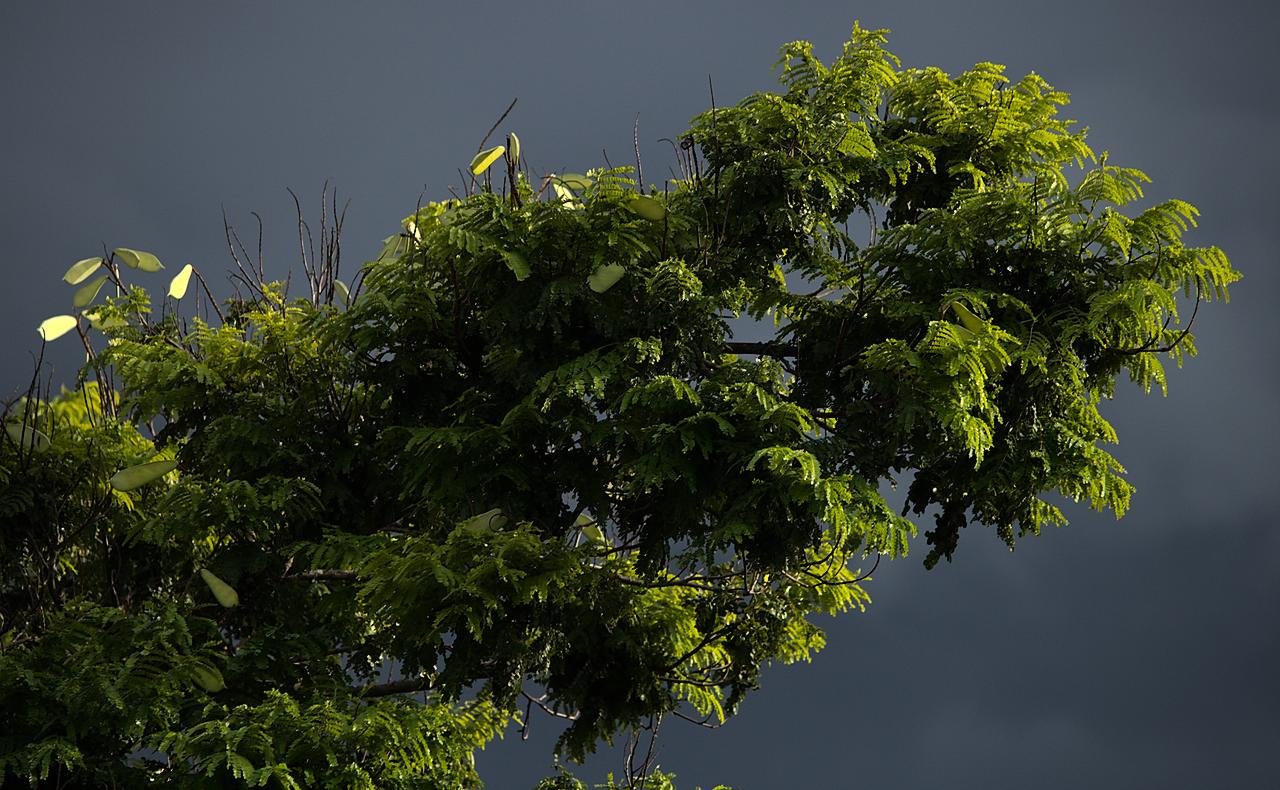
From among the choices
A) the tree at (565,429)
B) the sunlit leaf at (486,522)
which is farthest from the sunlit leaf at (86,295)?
the sunlit leaf at (486,522)

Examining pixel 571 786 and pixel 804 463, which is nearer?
pixel 804 463

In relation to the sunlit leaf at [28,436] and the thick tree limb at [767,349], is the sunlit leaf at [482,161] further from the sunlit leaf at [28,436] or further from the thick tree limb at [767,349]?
the sunlit leaf at [28,436]

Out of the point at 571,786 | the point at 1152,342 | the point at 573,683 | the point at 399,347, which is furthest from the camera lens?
the point at 571,786

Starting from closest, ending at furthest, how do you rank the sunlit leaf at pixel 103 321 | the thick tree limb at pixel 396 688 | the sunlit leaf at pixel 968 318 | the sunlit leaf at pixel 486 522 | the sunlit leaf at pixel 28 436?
the sunlit leaf at pixel 968 318 → the sunlit leaf at pixel 486 522 → the sunlit leaf at pixel 28 436 → the sunlit leaf at pixel 103 321 → the thick tree limb at pixel 396 688

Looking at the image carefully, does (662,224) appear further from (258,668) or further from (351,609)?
(258,668)

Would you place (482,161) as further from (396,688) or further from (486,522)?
(396,688)

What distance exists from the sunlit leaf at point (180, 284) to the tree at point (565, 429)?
0.09ft

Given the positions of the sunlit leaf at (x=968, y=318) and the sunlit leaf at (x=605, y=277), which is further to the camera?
the sunlit leaf at (x=605, y=277)

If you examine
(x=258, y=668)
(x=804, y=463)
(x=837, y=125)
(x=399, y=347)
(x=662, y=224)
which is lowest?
(x=258, y=668)

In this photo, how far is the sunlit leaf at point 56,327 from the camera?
8.95 metres

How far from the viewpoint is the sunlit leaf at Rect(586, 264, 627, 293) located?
767cm

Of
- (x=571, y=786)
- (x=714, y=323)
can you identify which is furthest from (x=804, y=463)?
(x=571, y=786)

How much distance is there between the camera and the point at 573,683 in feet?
29.3

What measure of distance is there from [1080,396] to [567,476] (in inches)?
117
